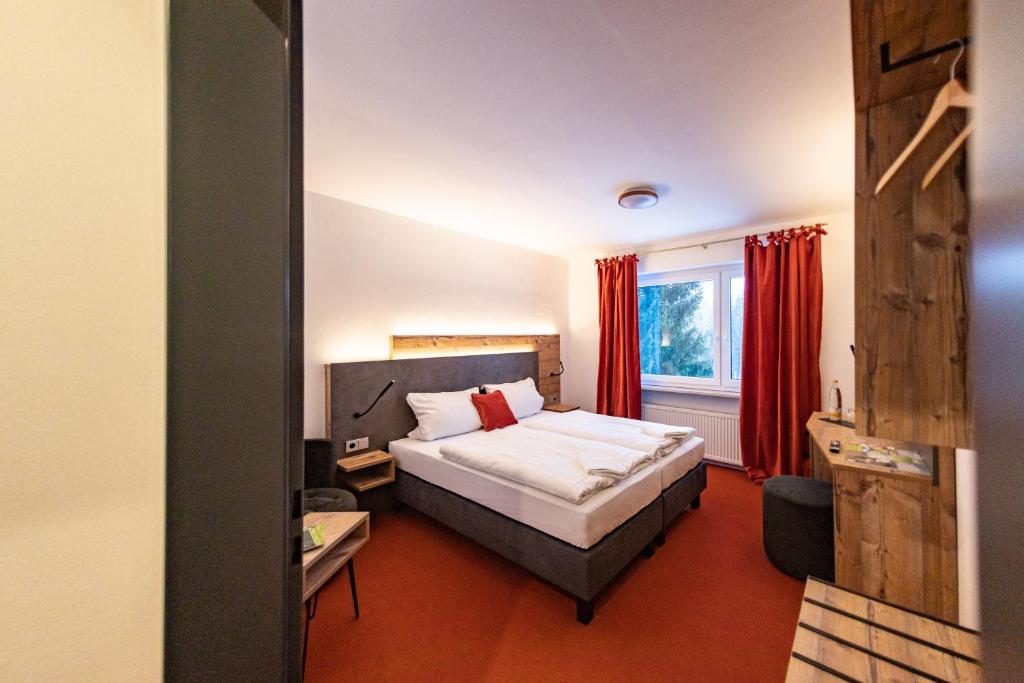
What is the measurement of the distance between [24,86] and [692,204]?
330 centimetres

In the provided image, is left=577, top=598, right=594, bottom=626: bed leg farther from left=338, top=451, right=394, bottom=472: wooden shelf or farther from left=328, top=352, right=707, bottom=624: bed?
left=338, top=451, right=394, bottom=472: wooden shelf

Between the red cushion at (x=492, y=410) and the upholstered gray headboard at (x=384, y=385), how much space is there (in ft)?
1.03

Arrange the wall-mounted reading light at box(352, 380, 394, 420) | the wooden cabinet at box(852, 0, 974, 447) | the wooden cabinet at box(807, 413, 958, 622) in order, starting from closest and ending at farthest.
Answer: the wooden cabinet at box(852, 0, 974, 447)
the wooden cabinet at box(807, 413, 958, 622)
the wall-mounted reading light at box(352, 380, 394, 420)

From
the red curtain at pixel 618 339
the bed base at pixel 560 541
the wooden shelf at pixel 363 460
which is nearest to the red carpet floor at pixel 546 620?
the bed base at pixel 560 541

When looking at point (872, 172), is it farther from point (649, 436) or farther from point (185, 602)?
point (649, 436)

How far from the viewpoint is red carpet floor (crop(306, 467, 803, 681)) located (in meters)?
1.55

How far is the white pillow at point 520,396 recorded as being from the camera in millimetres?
3631

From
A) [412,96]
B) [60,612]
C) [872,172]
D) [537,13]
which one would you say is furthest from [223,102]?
[872,172]

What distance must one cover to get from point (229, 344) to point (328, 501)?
6.03 feet

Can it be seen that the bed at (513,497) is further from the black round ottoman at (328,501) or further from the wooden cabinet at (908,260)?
the wooden cabinet at (908,260)

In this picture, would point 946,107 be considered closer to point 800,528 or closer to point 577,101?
point 577,101

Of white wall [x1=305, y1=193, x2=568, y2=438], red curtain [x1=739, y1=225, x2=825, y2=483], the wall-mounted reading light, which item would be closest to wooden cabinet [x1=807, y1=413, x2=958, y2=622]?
red curtain [x1=739, y1=225, x2=825, y2=483]

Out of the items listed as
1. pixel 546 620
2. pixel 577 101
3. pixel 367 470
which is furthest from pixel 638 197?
pixel 367 470

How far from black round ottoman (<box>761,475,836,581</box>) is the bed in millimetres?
545
